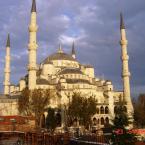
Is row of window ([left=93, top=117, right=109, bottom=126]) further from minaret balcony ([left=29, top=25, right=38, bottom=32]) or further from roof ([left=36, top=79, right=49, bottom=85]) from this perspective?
minaret balcony ([left=29, top=25, right=38, bottom=32])

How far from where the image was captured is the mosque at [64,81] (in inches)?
1897

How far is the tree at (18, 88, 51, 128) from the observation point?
140 feet

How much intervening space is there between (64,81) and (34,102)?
16.2 metres

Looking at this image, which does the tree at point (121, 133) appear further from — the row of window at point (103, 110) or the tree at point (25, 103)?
the row of window at point (103, 110)

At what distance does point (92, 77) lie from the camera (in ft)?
227

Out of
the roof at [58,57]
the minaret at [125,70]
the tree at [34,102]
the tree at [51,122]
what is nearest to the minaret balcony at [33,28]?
the tree at [34,102]

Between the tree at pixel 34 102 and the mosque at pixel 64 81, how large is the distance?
319 centimetres

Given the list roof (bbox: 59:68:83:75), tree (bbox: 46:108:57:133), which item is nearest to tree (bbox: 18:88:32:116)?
tree (bbox: 46:108:57:133)

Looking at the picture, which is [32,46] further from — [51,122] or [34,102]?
[51,122]

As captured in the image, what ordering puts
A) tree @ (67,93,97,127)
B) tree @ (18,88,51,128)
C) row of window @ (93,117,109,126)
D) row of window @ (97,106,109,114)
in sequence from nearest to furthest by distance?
tree @ (18,88,51,128) < tree @ (67,93,97,127) < row of window @ (93,117,109,126) < row of window @ (97,106,109,114)

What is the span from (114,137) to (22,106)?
32.2 metres

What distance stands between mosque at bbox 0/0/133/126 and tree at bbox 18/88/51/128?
319 centimetres

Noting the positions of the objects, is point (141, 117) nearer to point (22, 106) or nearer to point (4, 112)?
point (22, 106)

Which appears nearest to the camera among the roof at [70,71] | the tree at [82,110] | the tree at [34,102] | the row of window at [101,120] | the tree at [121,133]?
the tree at [121,133]
